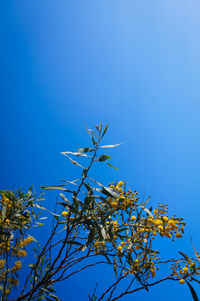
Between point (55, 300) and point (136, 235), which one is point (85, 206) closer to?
point (136, 235)

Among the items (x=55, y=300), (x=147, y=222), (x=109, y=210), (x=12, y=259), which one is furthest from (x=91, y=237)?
(x=12, y=259)

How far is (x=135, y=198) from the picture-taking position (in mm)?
1264

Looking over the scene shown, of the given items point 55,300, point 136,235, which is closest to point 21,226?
point 55,300

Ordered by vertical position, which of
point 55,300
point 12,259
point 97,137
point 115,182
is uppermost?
point 97,137

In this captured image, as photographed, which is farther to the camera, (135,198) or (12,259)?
(12,259)

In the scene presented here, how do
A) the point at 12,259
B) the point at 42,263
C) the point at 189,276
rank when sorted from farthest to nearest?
the point at 42,263, the point at 12,259, the point at 189,276

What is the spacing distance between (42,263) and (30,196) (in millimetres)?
471

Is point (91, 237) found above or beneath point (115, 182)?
beneath

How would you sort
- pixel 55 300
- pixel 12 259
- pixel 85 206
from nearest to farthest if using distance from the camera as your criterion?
pixel 85 206
pixel 55 300
pixel 12 259

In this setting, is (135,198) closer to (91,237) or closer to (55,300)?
(91,237)

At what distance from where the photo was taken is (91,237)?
4.14 ft

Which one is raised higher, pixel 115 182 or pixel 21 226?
pixel 115 182

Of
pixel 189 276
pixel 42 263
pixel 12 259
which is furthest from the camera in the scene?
pixel 42 263

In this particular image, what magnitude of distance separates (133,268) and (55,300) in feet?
1.85
